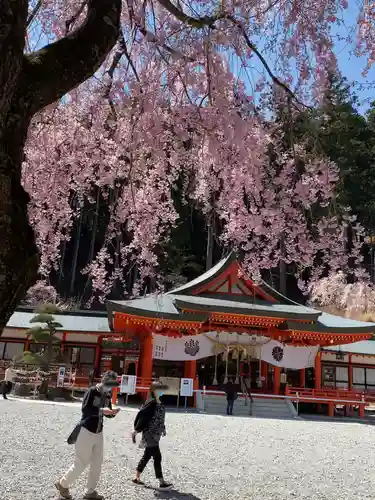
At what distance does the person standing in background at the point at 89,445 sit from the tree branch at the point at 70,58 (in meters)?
2.96

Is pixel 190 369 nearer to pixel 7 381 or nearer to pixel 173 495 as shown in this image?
pixel 7 381

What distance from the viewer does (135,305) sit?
13.4m

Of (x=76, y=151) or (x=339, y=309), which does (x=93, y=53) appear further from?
(x=339, y=309)

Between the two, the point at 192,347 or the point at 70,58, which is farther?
the point at 192,347

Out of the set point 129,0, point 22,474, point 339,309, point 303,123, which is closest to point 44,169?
point 129,0

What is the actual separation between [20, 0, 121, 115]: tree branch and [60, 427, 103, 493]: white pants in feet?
10.2

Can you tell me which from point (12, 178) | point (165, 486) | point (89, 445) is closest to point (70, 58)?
point (12, 178)

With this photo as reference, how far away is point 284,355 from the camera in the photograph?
49.1ft

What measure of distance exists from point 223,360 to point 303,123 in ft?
43.2

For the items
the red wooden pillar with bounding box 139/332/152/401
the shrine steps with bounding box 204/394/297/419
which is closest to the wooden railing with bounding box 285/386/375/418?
the shrine steps with bounding box 204/394/297/419

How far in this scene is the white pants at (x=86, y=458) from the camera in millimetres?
4035

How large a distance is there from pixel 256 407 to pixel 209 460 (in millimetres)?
7597

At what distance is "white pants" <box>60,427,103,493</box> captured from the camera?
4.04m

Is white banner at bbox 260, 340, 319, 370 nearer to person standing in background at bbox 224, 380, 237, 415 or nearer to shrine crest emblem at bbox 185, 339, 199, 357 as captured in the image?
shrine crest emblem at bbox 185, 339, 199, 357
